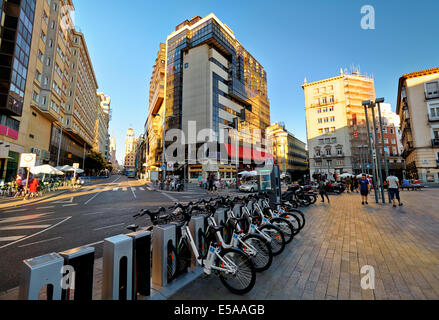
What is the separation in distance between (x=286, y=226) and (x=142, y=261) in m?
3.83

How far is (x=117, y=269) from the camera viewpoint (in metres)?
2.41

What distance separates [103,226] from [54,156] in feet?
125

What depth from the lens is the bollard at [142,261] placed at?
2739 mm

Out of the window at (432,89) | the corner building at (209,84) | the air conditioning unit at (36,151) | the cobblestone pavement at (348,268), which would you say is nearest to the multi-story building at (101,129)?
the corner building at (209,84)

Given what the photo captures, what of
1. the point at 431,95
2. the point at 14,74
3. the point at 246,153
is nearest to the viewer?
the point at 14,74

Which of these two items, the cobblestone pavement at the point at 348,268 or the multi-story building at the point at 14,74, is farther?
the multi-story building at the point at 14,74

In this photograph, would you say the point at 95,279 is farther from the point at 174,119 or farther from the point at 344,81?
the point at 344,81

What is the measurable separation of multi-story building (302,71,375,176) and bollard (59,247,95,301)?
53438 mm

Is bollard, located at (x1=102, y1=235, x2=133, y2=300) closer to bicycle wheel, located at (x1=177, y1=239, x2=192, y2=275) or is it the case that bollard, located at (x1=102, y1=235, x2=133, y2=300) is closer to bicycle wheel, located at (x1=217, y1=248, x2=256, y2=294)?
bicycle wheel, located at (x1=177, y1=239, x2=192, y2=275)

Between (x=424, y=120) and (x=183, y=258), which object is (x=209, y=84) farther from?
(x=183, y=258)

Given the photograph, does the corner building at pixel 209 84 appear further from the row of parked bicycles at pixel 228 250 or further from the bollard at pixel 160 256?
the bollard at pixel 160 256

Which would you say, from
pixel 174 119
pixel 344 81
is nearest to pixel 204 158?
pixel 174 119

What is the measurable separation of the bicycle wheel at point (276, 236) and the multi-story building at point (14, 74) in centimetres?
2842

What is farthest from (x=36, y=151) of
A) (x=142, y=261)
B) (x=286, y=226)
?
(x=286, y=226)
